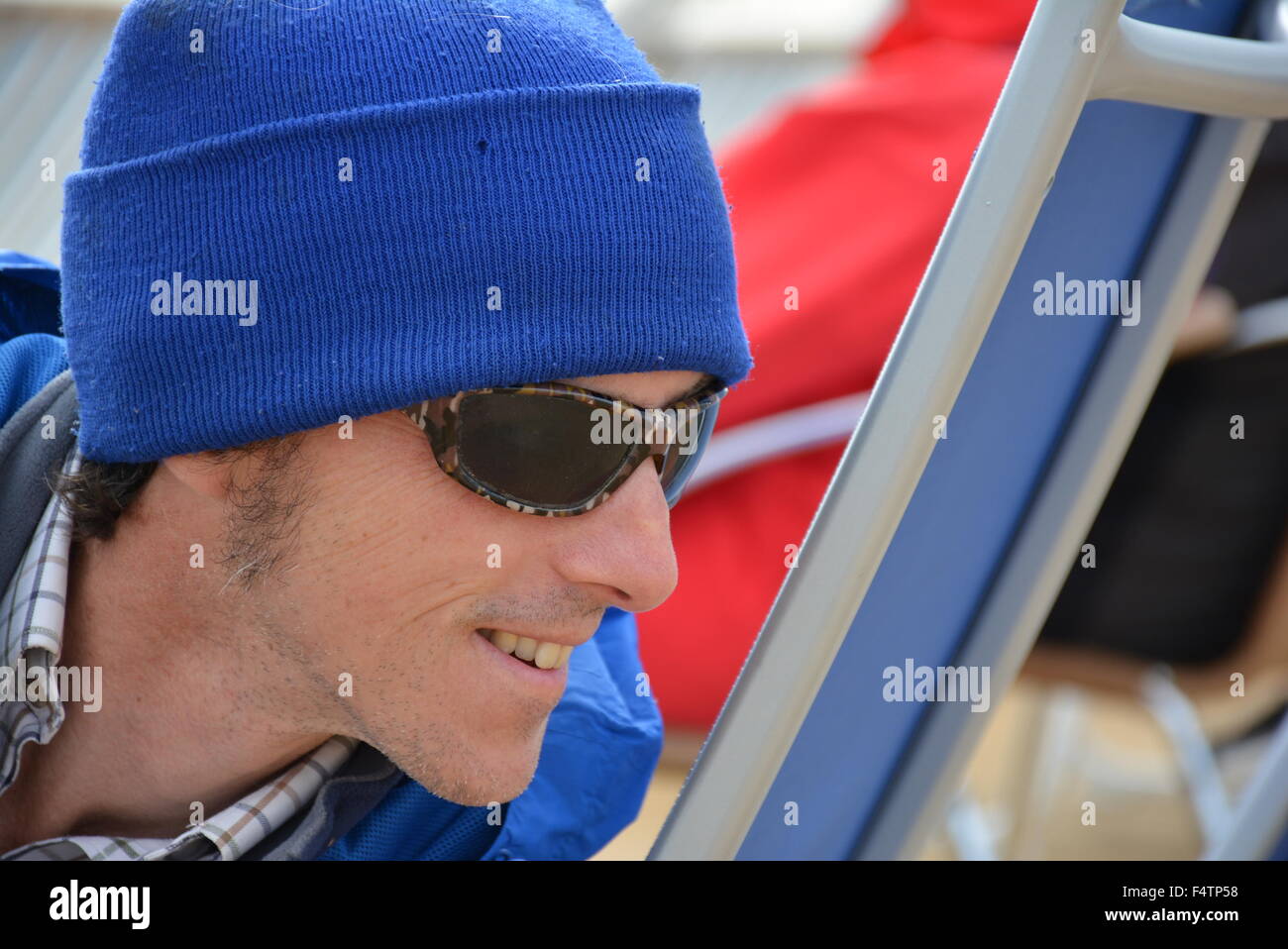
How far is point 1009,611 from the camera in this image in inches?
52.0

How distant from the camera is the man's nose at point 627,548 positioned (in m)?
1.18

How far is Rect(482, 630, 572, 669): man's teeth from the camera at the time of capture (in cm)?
122

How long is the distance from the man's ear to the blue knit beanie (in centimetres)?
2

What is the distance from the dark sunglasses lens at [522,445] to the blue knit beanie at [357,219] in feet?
0.10

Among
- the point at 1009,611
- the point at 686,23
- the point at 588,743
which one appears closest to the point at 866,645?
the point at 1009,611

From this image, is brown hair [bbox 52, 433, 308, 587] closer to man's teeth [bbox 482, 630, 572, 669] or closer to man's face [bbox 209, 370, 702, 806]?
man's face [bbox 209, 370, 702, 806]

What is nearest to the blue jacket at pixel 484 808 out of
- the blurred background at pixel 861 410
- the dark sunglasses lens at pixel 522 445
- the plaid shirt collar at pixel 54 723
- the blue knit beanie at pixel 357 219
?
the plaid shirt collar at pixel 54 723

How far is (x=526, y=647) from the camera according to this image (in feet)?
4.01

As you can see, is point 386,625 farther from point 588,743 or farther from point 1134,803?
point 1134,803

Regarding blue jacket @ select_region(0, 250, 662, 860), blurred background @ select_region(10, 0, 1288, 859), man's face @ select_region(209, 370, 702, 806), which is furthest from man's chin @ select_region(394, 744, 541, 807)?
blurred background @ select_region(10, 0, 1288, 859)

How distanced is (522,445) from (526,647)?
19 cm

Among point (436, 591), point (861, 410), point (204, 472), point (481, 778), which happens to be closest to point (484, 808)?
point (481, 778)

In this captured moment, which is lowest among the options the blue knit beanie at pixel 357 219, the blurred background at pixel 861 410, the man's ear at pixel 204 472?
the blurred background at pixel 861 410

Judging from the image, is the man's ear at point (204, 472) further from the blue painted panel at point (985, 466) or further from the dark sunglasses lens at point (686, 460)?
the blue painted panel at point (985, 466)
